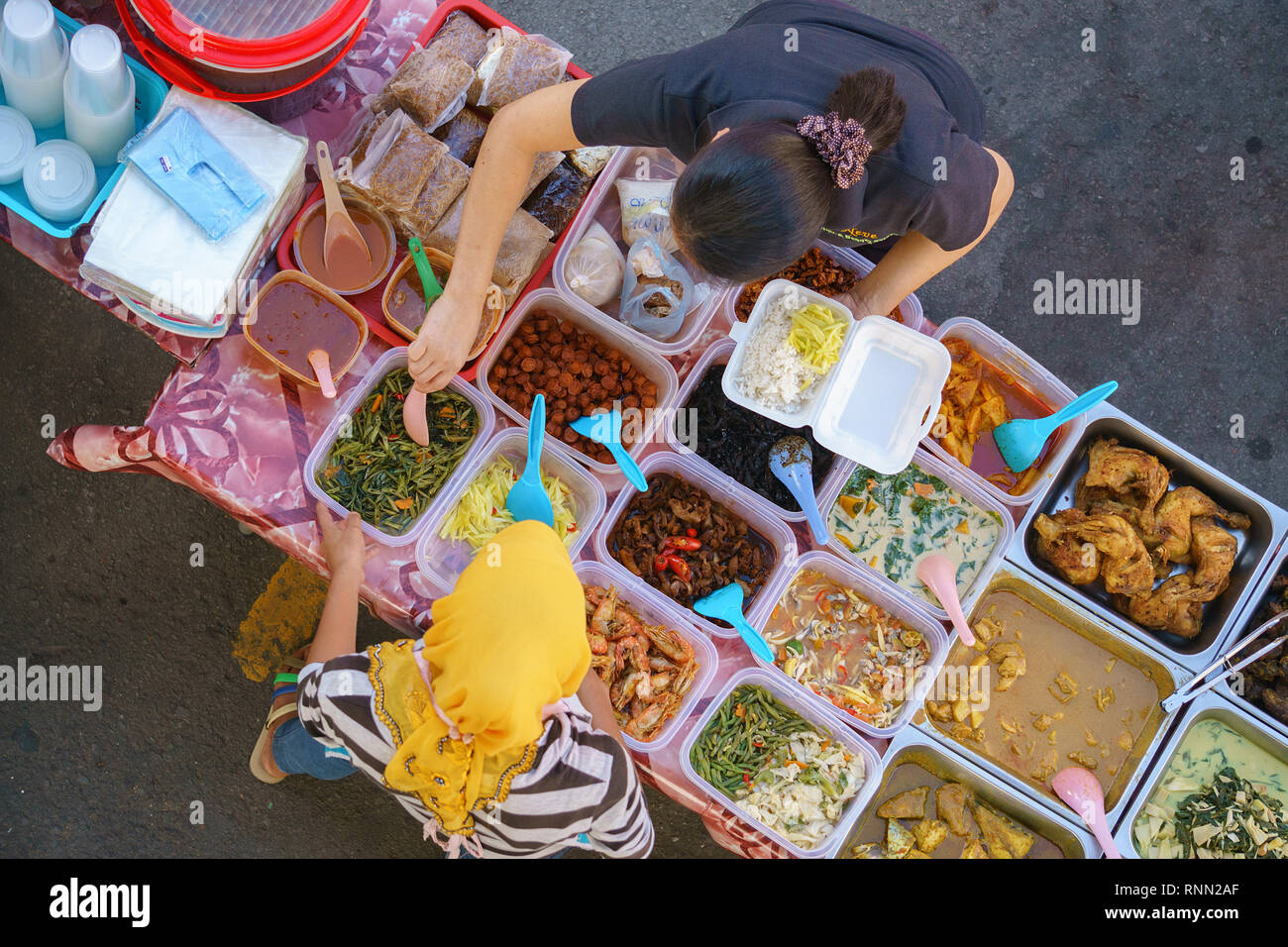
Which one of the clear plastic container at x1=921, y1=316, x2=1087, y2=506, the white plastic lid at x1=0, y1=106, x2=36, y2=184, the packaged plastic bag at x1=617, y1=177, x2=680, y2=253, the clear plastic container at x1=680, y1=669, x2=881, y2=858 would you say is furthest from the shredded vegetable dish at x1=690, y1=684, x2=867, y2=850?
the white plastic lid at x1=0, y1=106, x2=36, y2=184

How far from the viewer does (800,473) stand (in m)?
2.60

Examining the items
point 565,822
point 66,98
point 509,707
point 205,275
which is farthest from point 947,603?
point 66,98

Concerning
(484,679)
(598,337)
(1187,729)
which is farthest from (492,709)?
(1187,729)

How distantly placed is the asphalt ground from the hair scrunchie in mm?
2219

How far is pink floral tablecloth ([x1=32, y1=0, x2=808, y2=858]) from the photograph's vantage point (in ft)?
7.90

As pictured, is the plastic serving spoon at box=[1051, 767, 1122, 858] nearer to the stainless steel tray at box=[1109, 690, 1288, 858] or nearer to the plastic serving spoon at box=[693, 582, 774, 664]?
the stainless steel tray at box=[1109, 690, 1288, 858]

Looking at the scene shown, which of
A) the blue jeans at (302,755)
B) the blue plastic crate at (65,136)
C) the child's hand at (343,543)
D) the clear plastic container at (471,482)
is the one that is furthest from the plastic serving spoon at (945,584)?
the blue plastic crate at (65,136)

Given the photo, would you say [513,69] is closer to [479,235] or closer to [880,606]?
Answer: [479,235]

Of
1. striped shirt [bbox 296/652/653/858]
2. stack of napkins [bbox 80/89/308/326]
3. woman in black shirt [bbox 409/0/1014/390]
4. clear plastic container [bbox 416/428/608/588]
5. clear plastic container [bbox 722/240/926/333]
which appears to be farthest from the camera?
clear plastic container [bbox 722/240/926/333]

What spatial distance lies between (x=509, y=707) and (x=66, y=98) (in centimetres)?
179

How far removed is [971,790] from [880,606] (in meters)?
0.62

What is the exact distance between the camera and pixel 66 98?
2.13 meters
